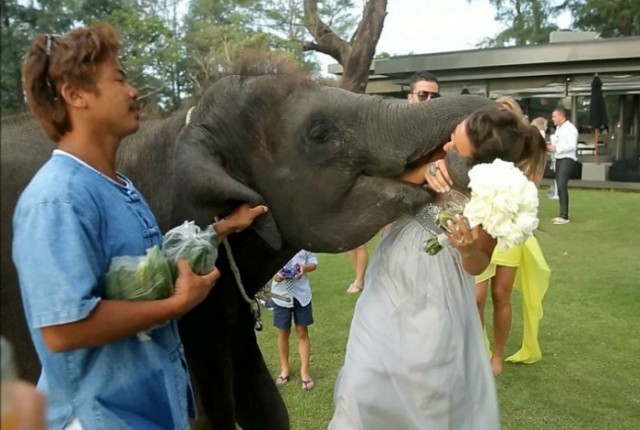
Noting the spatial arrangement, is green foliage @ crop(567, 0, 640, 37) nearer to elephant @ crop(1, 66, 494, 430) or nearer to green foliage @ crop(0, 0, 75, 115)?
elephant @ crop(1, 66, 494, 430)

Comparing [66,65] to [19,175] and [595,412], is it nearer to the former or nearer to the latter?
[19,175]

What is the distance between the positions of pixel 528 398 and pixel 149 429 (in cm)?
433

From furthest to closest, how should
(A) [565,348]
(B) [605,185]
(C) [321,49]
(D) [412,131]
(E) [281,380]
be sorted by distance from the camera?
(B) [605,185] → (C) [321,49] → (A) [565,348] → (E) [281,380] → (D) [412,131]

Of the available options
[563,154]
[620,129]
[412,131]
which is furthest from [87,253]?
[620,129]

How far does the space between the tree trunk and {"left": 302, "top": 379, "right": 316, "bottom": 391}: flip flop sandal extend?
28.5 feet

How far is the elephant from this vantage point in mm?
3367

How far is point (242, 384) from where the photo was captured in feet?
13.3

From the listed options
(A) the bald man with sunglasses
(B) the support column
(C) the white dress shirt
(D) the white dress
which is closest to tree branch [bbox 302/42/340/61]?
(C) the white dress shirt

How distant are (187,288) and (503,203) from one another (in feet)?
4.00

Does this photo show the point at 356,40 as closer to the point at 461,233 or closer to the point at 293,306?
the point at 293,306

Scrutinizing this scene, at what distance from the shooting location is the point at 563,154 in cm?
1614

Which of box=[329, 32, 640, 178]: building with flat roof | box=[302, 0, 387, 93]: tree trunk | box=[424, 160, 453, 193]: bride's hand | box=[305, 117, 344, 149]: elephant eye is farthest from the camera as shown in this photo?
box=[329, 32, 640, 178]: building with flat roof

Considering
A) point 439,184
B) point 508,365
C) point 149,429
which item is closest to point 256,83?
point 439,184

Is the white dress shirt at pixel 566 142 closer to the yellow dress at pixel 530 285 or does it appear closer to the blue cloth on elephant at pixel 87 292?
the yellow dress at pixel 530 285
